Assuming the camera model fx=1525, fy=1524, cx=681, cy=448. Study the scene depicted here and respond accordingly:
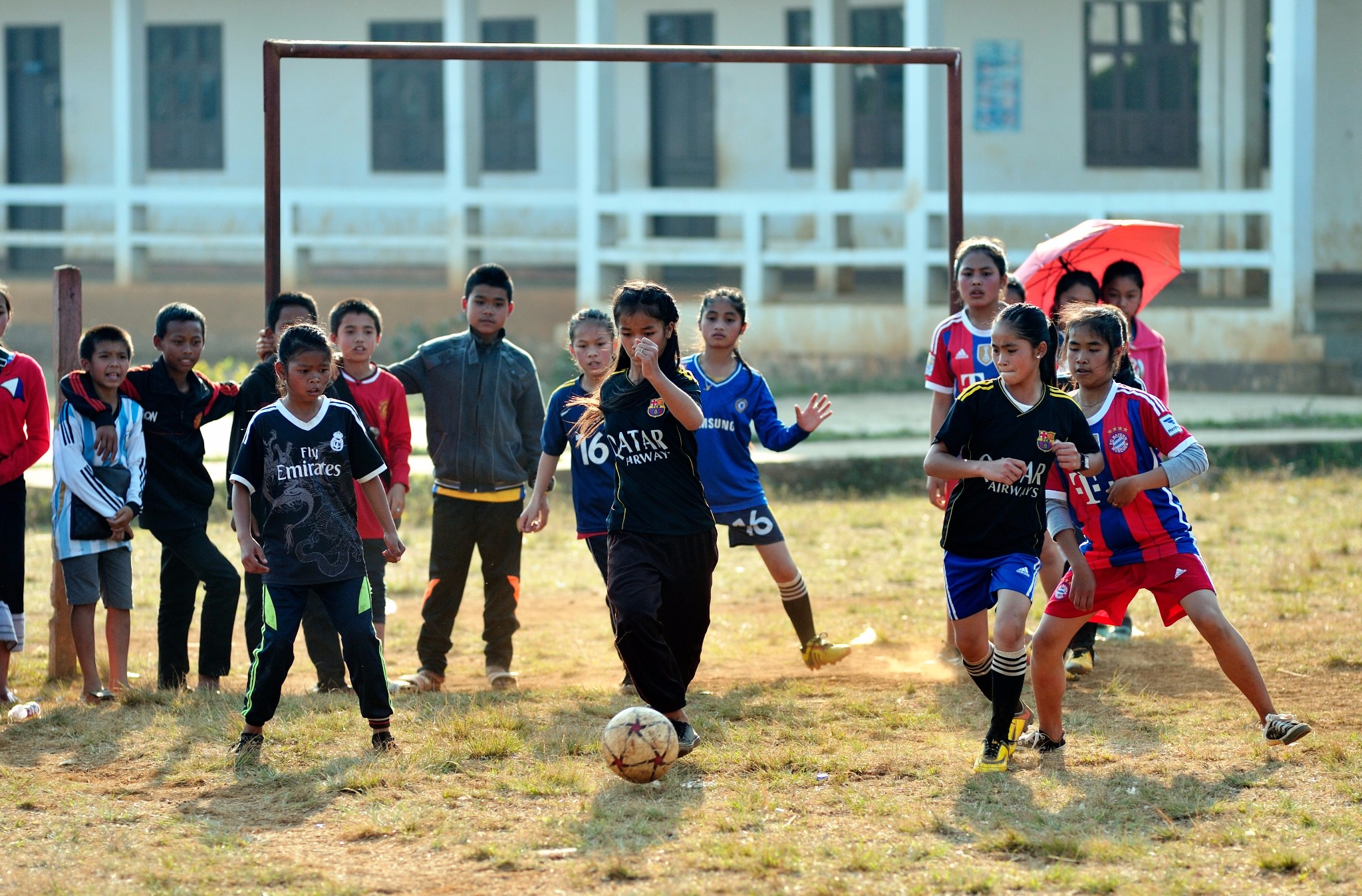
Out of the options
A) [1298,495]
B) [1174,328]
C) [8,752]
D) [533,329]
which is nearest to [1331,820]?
[8,752]

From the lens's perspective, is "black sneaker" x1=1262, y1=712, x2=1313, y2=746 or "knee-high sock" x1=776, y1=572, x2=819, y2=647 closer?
→ "black sneaker" x1=1262, y1=712, x2=1313, y2=746

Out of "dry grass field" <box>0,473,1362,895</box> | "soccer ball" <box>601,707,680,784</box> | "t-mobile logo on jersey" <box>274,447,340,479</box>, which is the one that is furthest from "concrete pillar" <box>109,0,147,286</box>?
"soccer ball" <box>601,707,680,784</box>

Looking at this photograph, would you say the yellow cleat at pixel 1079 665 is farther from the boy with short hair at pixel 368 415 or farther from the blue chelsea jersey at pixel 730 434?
the boy with short hair at pixel 368 415

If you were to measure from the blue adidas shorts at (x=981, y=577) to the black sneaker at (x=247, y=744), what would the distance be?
90.1 inches

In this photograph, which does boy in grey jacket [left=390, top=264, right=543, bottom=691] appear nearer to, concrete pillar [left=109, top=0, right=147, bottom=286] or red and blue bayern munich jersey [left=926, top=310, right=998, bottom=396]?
red and blue bayern munich jersey [left=926, top=310, right=998, bottom=396]

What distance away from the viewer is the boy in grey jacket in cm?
630

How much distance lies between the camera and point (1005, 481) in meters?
4.58

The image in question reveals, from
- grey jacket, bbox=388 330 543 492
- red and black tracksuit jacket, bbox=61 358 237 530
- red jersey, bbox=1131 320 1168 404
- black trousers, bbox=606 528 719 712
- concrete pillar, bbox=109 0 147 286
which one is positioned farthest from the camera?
concrete pillar, bbox=109 0 147 286

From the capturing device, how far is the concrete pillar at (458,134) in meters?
16.9

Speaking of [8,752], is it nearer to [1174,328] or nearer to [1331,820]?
[1331,820]

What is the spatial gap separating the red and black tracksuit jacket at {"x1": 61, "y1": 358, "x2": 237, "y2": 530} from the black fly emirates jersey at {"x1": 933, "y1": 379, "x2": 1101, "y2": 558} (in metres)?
2.90

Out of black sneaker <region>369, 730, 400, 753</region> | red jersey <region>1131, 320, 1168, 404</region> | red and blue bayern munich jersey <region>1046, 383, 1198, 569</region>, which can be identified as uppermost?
red jersey <region>1131, 320, 1168, 404</region>

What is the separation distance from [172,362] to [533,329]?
11.3m

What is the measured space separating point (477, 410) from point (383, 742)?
172 centimetres
